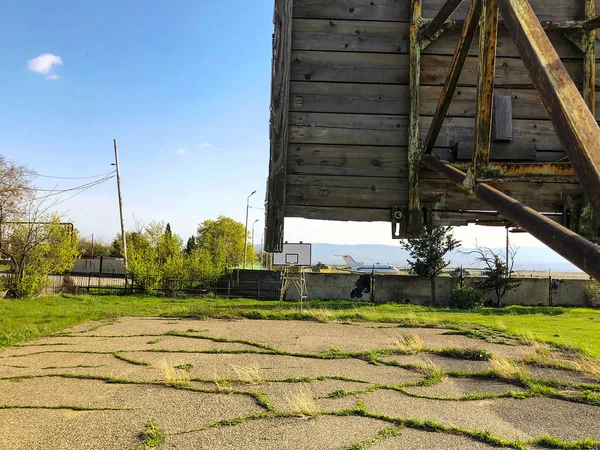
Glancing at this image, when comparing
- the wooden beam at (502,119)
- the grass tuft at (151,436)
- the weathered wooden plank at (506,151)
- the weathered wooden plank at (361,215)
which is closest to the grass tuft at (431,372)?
the grass tuft at (151,436)

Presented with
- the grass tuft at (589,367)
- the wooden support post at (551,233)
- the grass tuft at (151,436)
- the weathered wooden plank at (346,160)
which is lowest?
the grass tuft at (151,436)

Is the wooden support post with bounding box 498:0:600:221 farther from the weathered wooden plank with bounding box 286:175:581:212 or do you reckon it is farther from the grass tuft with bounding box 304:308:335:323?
the grass tuft with bounding box 304:308:335:323

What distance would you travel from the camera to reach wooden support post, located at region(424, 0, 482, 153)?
2.64 m

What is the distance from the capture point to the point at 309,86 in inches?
143

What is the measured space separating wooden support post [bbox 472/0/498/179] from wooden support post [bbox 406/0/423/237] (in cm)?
100

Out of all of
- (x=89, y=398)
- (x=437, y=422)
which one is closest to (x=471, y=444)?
(x=437, y=422)

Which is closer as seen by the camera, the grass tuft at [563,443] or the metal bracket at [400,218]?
the metal bracket at [400,218]

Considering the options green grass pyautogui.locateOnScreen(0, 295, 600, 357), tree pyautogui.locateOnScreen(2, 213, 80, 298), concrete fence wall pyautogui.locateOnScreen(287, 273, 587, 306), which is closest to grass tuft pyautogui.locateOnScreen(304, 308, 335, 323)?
green grass pyautogui.locateOnScreen(0, 295, 600, 357)

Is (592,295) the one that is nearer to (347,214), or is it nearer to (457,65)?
(347,214)

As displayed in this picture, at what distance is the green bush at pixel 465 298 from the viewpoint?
26.1m

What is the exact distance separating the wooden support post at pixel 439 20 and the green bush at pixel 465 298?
24.7 m

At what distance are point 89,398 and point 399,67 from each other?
25.0 feet

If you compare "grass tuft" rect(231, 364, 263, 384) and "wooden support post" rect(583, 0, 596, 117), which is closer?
"wooden support post" rect(583, 0, 596, 117)

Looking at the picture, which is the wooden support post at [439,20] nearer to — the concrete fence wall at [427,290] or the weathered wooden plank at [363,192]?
the weathered wooden plank at [363,192]
